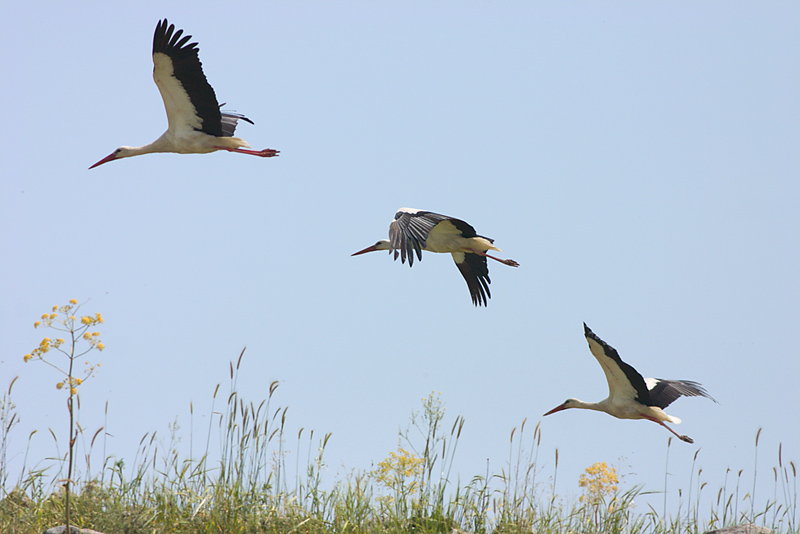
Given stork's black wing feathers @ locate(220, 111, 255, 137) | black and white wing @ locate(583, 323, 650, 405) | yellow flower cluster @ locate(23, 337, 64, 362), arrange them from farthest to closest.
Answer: stork's black wing feathers @ locate(220, 111, 255, 137) → black and white wing @ locate(583, 323, 650, 405) → yellow flower cluster @ locate(23, 337, 64, 362)

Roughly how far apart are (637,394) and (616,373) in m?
0.42

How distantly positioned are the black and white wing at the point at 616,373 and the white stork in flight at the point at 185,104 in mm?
3794

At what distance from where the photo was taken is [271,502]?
5020mm

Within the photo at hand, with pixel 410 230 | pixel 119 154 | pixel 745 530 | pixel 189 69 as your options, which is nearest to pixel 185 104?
pixel 189 69

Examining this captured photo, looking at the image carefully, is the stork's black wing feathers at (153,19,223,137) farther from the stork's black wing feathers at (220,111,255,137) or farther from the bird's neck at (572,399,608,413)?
the bird's neck at (572,399,608,413)

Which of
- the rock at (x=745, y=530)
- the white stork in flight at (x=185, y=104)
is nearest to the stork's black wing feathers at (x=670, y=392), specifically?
the rock at (x=745, y=530)

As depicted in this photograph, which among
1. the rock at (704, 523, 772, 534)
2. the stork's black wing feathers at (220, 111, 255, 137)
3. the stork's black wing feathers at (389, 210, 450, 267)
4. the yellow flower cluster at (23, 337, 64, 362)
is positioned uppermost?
the stork's black wing feathers at (220, 111, 255, 137)

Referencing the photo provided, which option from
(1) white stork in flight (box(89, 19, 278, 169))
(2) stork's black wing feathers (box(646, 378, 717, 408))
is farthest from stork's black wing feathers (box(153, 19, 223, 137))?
(2) stork's black wing feathers (box(646, 378, 717, 408))

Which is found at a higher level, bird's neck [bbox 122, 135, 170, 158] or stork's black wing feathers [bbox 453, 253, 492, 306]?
bird's neck [bbox 122, 135, 170, 158]

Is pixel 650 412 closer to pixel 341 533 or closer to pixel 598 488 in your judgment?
pixel 598 488

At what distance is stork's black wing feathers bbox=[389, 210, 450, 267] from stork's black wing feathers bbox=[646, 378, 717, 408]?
2574mm

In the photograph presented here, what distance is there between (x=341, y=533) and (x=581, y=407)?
A: 3.64 m

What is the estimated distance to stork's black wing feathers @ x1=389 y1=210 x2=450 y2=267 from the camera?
7.02m

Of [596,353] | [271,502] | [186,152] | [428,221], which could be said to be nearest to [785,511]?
[596,353]
